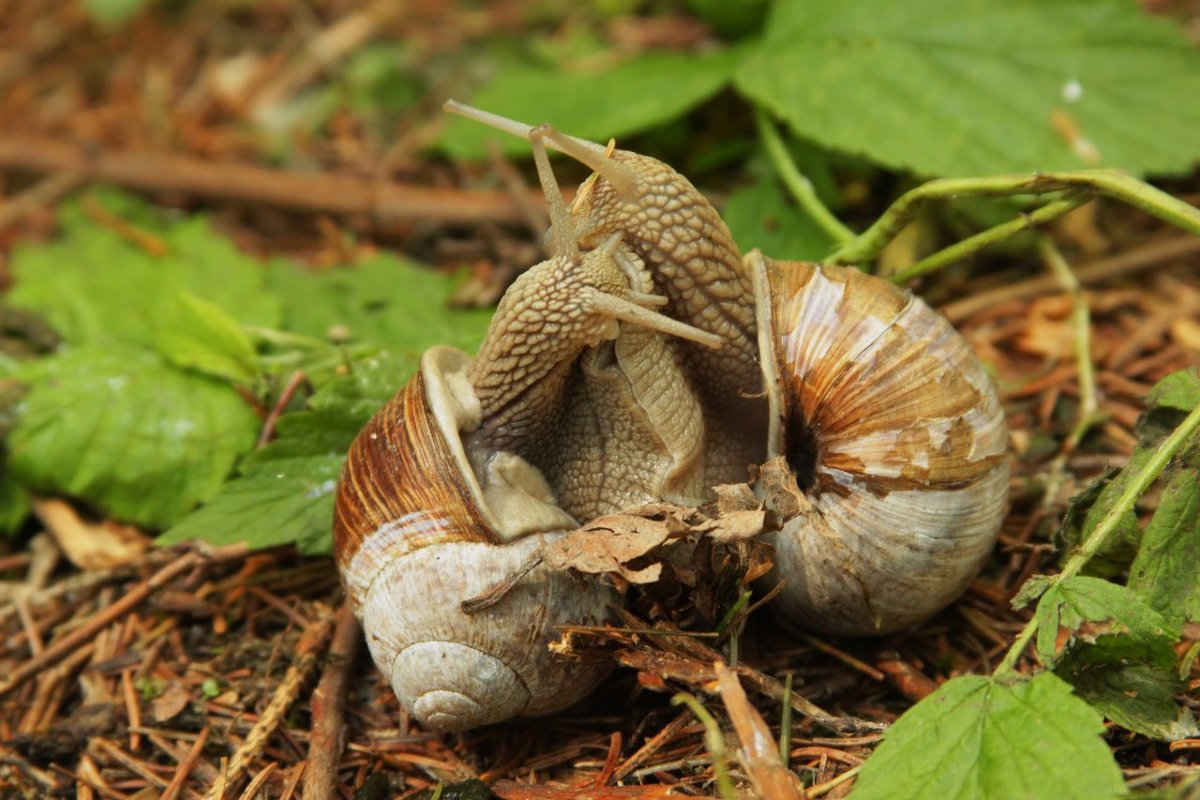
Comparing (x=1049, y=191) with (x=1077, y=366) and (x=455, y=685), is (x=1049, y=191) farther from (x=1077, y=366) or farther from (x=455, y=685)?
(x=455, y=685)

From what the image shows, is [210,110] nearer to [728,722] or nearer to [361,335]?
[361,335]

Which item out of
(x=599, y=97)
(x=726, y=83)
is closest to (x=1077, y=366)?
(x=726, y=83)

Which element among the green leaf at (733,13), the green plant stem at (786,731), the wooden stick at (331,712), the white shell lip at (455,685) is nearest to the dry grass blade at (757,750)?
the green plant stem at (786,731)

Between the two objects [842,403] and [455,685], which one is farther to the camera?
[842,403]

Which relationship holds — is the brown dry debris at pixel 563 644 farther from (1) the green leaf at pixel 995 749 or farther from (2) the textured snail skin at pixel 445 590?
(1) the green leaf at pixel 995 749

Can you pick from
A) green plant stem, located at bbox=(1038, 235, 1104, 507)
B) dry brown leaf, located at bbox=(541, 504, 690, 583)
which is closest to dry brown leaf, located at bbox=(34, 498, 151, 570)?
dry brown leaf, located at bbox=(541, 504, 690, 583)

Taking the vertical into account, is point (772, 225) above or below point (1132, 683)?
above

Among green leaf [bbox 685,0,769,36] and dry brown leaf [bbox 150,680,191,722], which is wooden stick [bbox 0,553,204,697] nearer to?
dry brown leaf [bbox 150,680,191,722]
